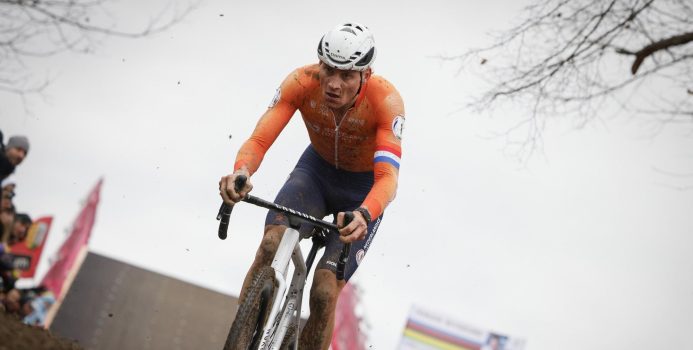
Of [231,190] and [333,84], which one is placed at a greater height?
[333,84]

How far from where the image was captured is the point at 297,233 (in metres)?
4.95

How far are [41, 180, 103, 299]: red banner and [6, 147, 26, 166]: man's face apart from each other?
10634 millimetres

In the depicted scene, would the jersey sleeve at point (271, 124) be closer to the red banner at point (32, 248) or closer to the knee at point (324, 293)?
the knee at point (324, 293)

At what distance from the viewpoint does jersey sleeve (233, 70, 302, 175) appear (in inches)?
211

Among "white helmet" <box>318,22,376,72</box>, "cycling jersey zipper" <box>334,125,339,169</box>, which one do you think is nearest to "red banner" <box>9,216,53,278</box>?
"cycling jersey zipper" <box>334,125,339,169</box>

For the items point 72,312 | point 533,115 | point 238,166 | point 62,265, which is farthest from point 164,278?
point 238,166

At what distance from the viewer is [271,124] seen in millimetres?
5688

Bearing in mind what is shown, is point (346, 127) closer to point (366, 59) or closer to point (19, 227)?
point (366, 59)

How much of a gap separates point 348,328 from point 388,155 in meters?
14.6

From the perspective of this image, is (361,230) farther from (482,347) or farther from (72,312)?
(72,312)

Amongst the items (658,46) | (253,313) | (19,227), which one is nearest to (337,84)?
(253,313)

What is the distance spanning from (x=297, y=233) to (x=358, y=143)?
58.9 inches

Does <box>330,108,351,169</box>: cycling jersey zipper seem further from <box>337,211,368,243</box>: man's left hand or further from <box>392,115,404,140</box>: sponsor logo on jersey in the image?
<box>337,211,368,243</box>: man's left hand

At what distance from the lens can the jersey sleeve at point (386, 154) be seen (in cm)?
516
